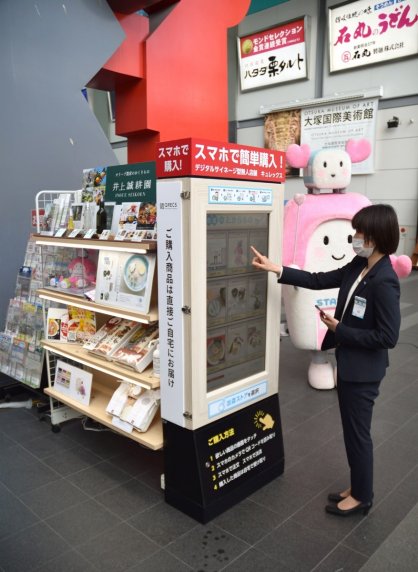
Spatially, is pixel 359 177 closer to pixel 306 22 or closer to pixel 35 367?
Answer: pixel 306 22

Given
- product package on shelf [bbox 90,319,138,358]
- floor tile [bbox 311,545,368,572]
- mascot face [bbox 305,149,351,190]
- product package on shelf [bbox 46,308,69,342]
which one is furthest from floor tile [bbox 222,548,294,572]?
mascot face [bbox 305,149,351,190]

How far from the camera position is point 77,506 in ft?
7.74

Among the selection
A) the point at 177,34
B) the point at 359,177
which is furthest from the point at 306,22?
the point at 177,34

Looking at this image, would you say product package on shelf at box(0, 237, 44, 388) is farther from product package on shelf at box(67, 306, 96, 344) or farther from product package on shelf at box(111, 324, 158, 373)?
product package on shelf at box(111, 324, 158, 373)

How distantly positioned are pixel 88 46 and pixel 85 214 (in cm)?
221

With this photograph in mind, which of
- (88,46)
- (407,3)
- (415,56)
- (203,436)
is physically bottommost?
(203,436)

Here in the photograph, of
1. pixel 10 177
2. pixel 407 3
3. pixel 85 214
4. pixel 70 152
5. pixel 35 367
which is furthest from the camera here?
pixel 407 3

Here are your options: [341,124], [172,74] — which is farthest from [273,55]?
[172,74]

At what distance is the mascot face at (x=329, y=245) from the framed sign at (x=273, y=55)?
845 centimetres

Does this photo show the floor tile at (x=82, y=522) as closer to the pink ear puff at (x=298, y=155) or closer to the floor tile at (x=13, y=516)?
the floor tile at (x=13, y=516)

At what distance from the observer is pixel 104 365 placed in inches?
101

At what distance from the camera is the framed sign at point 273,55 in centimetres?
1064

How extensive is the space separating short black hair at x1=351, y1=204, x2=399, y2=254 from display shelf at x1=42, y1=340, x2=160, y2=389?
1.21 m

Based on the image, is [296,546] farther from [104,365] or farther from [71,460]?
[71,460]
